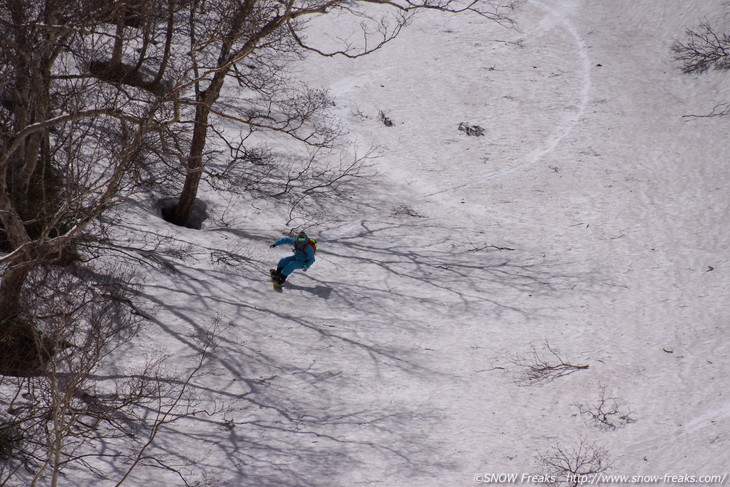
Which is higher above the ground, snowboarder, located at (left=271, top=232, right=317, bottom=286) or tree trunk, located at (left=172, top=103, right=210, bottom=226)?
tree trunk, located at (left=172, top=103, right=210, bottom=226)

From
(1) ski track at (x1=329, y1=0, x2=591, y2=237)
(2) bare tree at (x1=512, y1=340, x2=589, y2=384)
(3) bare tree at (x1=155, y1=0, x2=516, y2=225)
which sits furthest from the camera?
(1) ski track at (x1=329, y1=0, x2=591, y2=237)

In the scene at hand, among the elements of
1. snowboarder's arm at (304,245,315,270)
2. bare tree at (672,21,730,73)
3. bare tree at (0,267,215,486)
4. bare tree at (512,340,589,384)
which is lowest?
bare tree at (0,267,215,486)

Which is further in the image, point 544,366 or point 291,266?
point 291,266

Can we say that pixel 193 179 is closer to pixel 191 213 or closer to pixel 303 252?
pixel 191 213

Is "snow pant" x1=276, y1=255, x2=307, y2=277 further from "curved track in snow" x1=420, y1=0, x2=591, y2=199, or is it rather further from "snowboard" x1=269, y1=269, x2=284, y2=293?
"curved track in snow" x1=420, y1=0, x2=591, y2=199

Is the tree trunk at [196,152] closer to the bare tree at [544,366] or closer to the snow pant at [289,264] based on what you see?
the snow pant at [289,264]

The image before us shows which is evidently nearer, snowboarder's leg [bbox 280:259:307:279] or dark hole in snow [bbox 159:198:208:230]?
snowboarder's leg [bbox 280:259:307:279]

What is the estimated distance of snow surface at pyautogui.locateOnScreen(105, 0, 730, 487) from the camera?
6473mm

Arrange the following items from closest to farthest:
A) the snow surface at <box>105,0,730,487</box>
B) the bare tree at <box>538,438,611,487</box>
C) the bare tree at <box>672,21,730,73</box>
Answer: the bare tree at <box>538,438,611,487</box>, the snow surface at <box>105,0,730,487</box>, the bare tree at <box>672,21,730,73</box>

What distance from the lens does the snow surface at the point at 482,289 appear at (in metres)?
6.47

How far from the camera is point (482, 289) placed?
988 cm

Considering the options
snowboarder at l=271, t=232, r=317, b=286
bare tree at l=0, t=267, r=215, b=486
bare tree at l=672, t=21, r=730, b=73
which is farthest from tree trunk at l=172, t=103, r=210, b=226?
bare tree at l=672, t=21, r=730, b=73

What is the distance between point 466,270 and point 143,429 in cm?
564

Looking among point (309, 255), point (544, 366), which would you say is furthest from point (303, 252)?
point (544, 366)
